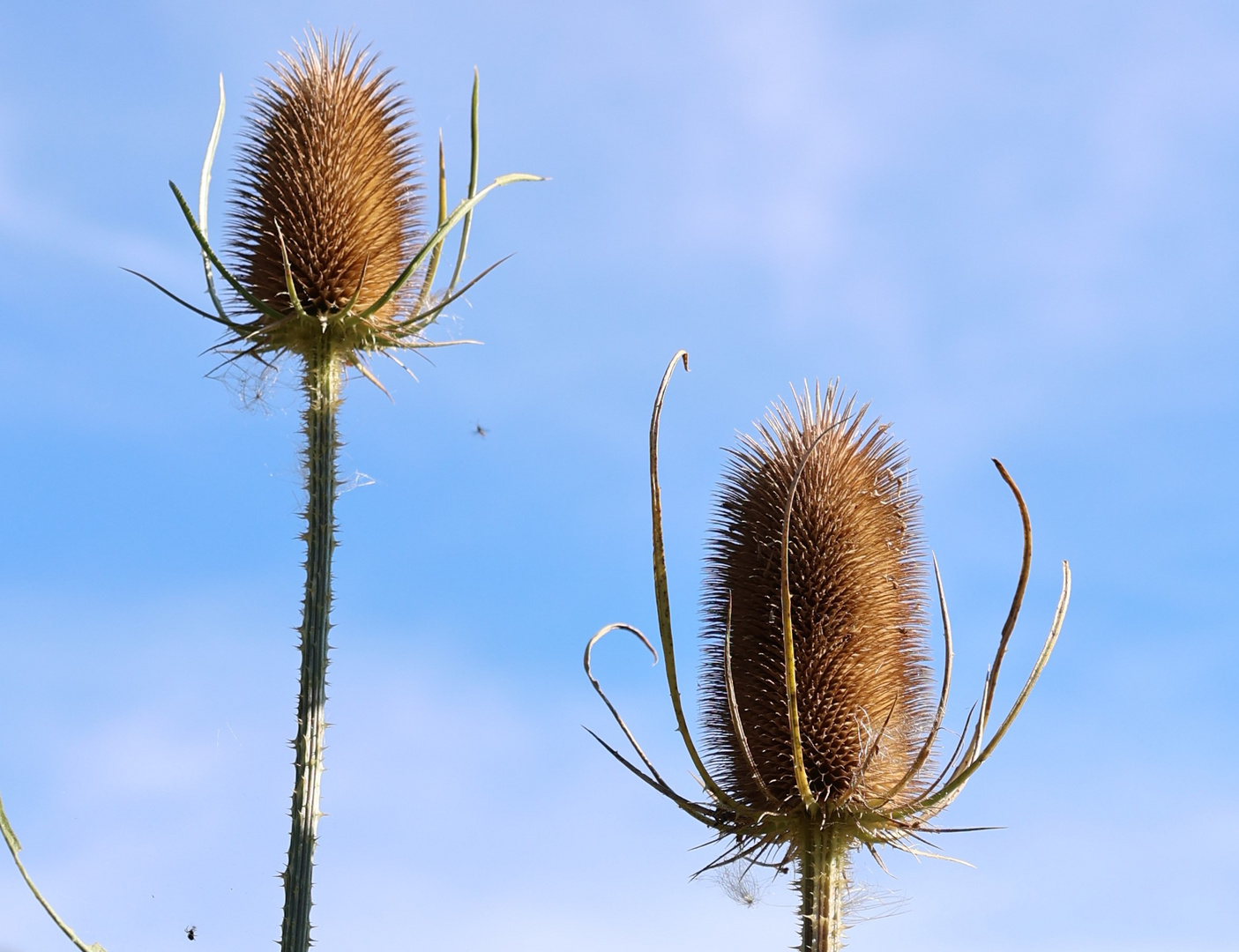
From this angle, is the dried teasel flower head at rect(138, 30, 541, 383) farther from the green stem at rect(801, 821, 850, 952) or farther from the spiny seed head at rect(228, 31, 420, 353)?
the green stem at rect(801, 821, 850, 952)

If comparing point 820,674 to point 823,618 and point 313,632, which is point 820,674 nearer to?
point 823,618

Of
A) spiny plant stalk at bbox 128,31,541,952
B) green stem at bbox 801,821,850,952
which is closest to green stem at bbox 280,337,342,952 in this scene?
spiny plant stalk at bbox 128,31,541,952

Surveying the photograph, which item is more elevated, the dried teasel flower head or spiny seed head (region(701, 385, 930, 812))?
the dried teasel flower head

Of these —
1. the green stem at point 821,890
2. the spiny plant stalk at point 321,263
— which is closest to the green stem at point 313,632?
the spiny plant stalk at point 321,263

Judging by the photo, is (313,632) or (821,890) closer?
(821,890)

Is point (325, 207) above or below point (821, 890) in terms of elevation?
above

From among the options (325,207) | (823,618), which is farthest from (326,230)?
(823,618)
